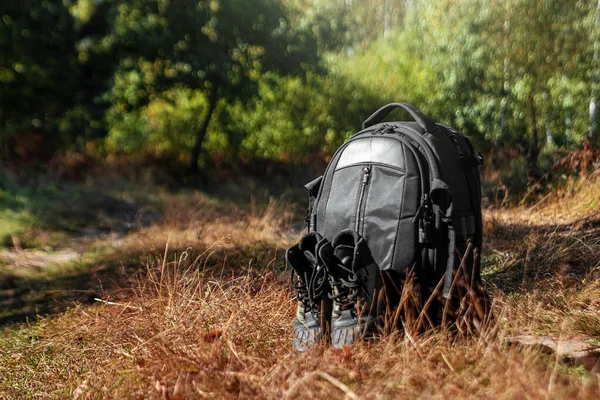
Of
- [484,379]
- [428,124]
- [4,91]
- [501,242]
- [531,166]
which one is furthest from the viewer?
[4,91]

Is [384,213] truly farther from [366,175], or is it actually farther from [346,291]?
[346,291]

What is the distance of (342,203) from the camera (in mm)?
2914

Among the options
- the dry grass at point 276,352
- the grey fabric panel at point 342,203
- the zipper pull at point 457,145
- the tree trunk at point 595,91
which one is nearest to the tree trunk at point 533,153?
the tree trunk at point 595,91

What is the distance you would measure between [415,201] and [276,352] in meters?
0.93

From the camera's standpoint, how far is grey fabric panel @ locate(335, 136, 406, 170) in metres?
2.80

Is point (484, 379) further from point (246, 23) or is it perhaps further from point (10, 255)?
point (246, 23)

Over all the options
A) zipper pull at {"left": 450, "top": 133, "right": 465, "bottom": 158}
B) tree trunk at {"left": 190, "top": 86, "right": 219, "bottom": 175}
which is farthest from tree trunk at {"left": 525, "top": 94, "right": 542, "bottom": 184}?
tree trunk at {"left": 190, "top": 86, "right": 219, "bottom": 175}

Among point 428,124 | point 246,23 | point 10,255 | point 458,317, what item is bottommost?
point 10,255

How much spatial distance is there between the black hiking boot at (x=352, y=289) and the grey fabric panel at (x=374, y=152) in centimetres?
44

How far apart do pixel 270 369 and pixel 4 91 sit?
954 centimetres

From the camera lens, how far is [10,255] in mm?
6004

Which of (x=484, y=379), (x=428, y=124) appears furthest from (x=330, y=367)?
(x=428, y=124)

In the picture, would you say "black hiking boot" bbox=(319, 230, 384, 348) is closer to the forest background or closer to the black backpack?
the black backpack

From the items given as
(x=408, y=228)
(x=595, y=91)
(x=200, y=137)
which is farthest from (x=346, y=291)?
(x=200, y=137)
